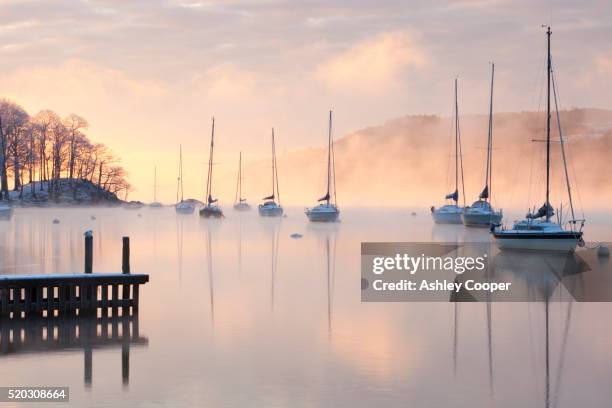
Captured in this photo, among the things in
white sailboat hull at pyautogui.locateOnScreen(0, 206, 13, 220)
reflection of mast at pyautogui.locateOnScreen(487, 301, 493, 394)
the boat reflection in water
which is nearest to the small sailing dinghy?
white sailboat hull at pyautogui.locateOnScreen(0, 206, 13, 220)

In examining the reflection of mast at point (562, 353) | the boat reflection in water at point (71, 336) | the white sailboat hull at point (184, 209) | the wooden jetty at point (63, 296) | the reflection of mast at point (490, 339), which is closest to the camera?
the reflection of mast at point (562, 353)

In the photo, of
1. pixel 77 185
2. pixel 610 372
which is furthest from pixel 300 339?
pixel 77 185

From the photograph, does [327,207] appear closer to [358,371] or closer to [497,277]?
[497,277]

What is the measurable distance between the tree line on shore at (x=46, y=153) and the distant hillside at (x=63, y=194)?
0.23m

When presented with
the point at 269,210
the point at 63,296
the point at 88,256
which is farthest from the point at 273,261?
the point at 269,210

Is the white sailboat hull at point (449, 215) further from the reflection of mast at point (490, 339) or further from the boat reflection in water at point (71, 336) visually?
the boat reflection in water at point (71, 336)

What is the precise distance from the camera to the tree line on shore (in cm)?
13562

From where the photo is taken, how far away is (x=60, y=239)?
71875mm

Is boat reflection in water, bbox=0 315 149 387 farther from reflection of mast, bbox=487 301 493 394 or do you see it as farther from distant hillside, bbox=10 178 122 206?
distant hillside, bbox=10 178 122 206

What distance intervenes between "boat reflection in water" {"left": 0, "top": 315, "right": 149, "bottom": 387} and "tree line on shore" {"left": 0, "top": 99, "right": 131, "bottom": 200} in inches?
4149

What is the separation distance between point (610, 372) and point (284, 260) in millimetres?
35807

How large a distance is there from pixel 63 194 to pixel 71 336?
148m

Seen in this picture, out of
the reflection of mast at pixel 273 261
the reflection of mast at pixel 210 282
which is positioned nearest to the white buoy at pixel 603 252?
the reflection of mast at pixel 273 261

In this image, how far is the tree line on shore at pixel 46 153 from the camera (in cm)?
13562
